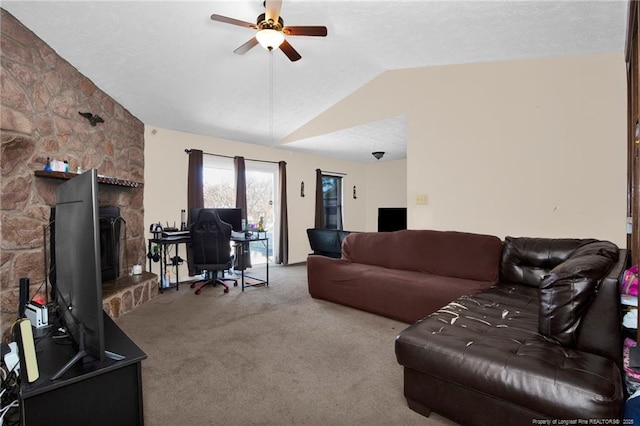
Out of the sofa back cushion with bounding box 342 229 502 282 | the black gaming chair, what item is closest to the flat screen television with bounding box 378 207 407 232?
the sofa back cushion with bounding box 342 229 502 282

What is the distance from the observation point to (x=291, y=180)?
6.50m

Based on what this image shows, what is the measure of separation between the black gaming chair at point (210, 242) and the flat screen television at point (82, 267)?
9.75ft

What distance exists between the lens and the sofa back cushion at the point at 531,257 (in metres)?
2.69

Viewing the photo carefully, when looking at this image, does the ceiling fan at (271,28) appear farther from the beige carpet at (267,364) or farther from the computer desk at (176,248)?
the computer desk at (176,248)

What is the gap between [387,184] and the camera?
769 centimetres

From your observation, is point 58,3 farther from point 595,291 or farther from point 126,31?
point 595,291

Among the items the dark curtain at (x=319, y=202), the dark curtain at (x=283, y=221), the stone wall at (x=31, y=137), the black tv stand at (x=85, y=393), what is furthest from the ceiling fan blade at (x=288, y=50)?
the dark curtain at (x=319, y=202)

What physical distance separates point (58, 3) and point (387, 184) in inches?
256

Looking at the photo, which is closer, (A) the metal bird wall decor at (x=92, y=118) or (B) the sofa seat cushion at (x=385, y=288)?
(B) the sofa seat cushion at (x=385, y=288)

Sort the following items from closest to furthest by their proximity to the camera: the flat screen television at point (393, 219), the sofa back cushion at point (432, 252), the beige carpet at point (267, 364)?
the beige carpet at point (267, 364) < the sofa back cushion at point (432, 252) < the flat screen television at point (393, 219)

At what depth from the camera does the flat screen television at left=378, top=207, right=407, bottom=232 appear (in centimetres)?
608

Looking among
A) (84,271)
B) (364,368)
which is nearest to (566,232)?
(364,368)

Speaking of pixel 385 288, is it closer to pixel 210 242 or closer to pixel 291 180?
pixel 210 242

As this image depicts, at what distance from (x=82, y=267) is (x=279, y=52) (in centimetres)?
313
